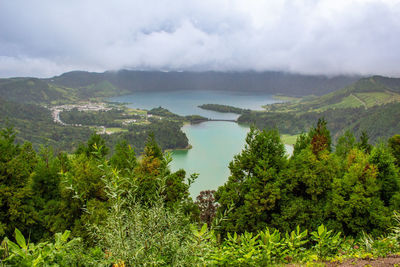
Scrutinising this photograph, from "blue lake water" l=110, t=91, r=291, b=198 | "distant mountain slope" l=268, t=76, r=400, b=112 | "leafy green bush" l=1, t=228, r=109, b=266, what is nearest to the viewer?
"leafy green bush" l=1, t=228, r=109, b=266

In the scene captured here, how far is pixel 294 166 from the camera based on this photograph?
10273 mm

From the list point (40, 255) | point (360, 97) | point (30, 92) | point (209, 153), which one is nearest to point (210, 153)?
point (209, 153)

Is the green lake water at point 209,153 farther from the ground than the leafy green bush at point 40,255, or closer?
closer

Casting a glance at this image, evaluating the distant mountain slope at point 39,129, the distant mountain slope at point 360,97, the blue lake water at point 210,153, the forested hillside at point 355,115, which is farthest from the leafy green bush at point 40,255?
the distant mountain slope at point 360,97

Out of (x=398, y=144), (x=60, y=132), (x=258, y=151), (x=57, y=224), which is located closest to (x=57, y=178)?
(x=57, y=224)

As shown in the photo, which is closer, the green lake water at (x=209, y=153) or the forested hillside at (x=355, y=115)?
the green lake water at (x=209, y=153)

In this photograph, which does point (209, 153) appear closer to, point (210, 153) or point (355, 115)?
point (210, 153)

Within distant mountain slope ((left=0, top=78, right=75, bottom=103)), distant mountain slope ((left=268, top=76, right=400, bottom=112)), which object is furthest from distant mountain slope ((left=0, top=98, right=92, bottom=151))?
distant mountain slope ((left=268, top=76, right=400, bottom=112))

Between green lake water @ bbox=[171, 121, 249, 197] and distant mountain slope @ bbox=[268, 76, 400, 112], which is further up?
distant mountain slope @ bbox=[268, 76, 400, 112]

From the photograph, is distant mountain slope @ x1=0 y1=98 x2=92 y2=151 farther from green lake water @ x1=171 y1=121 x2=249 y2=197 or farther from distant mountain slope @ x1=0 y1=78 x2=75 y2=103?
distant mountain slope @ x1=0 y1=78 x2=75 y2=103

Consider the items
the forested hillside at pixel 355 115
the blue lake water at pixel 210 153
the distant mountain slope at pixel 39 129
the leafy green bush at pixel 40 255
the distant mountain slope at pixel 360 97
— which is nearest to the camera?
the leafy green bush at pixel 40 255

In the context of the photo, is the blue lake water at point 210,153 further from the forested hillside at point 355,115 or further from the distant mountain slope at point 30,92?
the distant mountain slope at point 30,92

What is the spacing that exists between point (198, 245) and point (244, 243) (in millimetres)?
921

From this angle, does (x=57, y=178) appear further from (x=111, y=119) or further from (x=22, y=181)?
(x=111, y=119)
